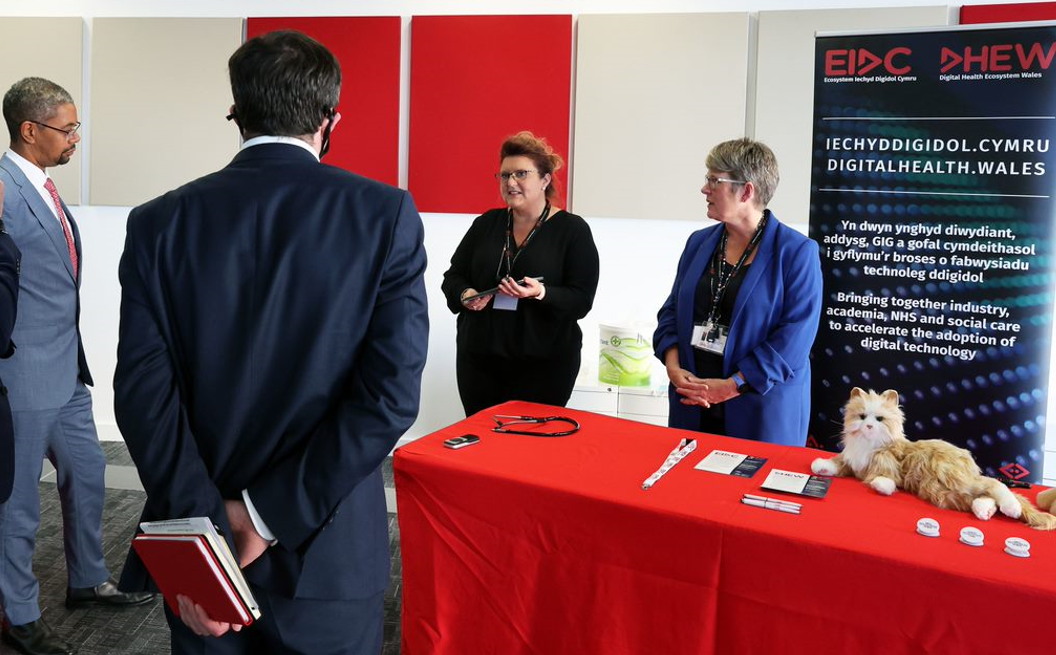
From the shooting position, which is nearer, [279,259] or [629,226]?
[279,259]

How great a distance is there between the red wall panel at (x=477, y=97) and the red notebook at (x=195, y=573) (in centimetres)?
367

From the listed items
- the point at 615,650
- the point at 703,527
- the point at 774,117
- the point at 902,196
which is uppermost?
the point at 774,117

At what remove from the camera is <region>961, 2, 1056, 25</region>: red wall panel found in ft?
13.1

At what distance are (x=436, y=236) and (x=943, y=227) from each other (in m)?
2.87

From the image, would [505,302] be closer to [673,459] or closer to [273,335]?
[673,459]

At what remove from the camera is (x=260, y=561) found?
4.36 feet

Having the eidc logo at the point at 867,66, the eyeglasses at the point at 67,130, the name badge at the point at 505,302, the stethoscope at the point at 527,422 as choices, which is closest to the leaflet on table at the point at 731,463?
the stethoscope at the point at 527,422

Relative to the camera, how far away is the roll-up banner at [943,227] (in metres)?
2.76

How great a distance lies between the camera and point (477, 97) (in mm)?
4711

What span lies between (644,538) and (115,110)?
4562 mm

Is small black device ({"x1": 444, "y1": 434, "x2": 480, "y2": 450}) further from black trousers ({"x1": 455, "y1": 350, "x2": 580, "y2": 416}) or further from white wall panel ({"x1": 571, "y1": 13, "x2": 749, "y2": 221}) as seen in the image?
white wall panel ({"x1": 571, "y1": 13, "x2": 749, "y2": 221})

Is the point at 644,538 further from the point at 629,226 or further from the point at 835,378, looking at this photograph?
the point at 629,226

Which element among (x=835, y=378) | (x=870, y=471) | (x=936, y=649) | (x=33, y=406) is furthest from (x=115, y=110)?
(x=936, y=649)

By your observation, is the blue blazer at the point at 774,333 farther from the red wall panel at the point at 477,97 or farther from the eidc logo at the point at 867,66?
the red wall panel at the point at 477,97
